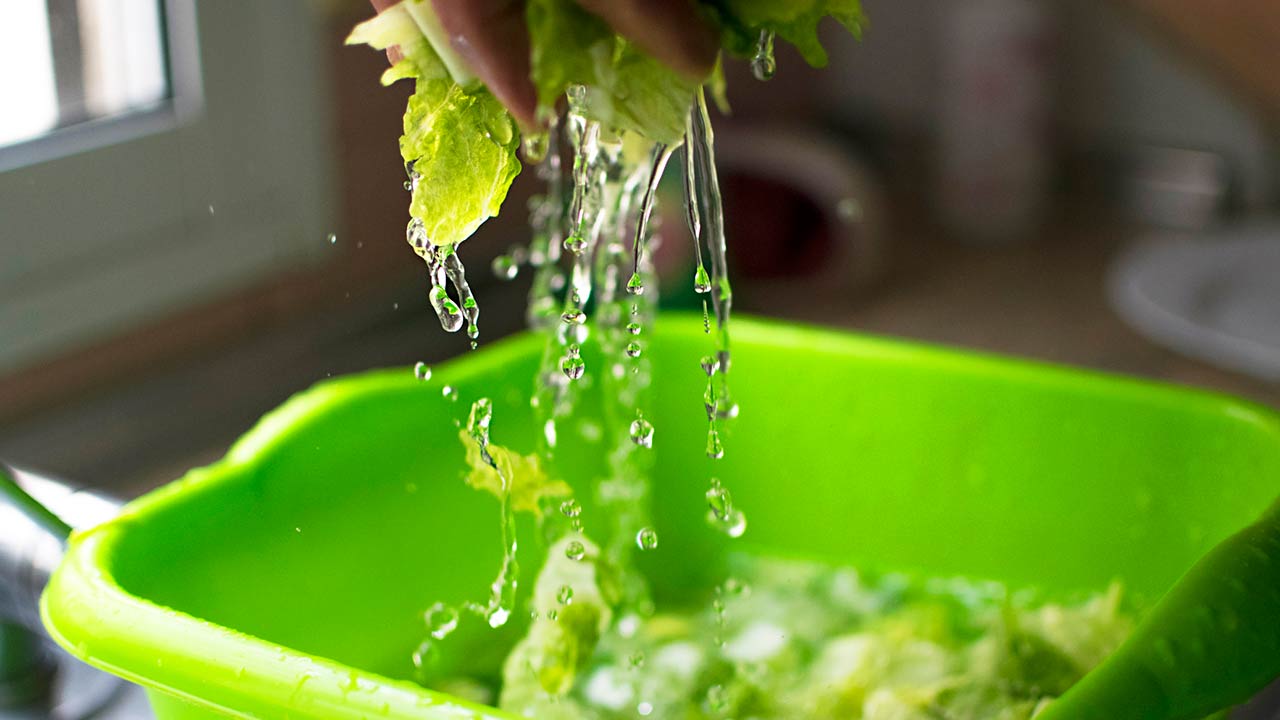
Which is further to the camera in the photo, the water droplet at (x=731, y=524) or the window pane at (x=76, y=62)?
the window pane at (x=76, y=62)

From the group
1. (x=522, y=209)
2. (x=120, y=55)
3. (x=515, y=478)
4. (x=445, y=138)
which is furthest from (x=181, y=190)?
(x=445, y=138)

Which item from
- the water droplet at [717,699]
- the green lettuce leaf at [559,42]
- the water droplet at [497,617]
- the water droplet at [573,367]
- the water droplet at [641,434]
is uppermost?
the green lettuce leaf at [559,42]

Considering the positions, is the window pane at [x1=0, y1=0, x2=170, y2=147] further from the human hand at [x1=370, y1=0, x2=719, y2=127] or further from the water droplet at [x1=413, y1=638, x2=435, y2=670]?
the human hand at [x1=370, y1=0, x2=719, y2=127]

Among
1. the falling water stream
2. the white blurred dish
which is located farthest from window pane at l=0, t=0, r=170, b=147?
the white blurred dish

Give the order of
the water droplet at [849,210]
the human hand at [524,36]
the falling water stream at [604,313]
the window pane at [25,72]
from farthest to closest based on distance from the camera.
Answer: the water droplet at [849,210]
the window pane at [25,72]
the falling water stream at [604,313]
the human hand at [524,36]

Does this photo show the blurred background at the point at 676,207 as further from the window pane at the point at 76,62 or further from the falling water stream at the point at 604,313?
the falling water stream at the point at 604,313

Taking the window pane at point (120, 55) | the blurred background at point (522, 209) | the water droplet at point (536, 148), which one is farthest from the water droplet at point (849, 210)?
the water droplet at point (536, 148)

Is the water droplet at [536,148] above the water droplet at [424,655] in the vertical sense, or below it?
above

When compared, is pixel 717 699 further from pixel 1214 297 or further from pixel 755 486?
pixel 1214 297
